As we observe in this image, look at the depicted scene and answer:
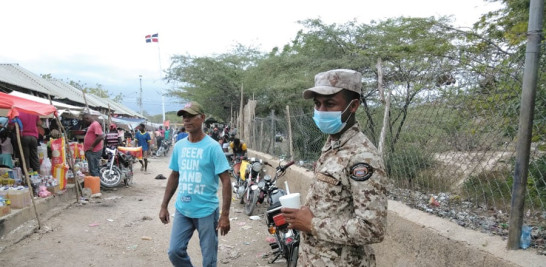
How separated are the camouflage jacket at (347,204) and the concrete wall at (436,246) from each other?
100cm

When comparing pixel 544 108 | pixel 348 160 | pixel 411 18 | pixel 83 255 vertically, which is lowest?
pixel 83 255

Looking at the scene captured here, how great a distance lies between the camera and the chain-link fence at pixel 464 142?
8.21 ft

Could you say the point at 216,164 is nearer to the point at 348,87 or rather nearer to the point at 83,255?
the point at 348,87

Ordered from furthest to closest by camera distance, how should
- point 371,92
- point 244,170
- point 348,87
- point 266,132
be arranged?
1. point 266,132
2. point 371,92
3. point 244,170
4. point 348,87

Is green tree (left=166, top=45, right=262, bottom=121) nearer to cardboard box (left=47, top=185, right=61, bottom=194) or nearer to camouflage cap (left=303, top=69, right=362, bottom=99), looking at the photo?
cardboard box (left=47, top=185, right=61, bottom=194)

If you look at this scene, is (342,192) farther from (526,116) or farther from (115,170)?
(115,170)

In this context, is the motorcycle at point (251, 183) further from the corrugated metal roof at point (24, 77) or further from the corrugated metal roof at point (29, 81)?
the corrugated metal roof at point (24, 77)

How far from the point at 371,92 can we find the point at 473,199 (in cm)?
569

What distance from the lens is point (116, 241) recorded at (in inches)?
205

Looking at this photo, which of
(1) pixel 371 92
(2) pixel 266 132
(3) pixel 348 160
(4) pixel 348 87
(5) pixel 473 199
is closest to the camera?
(3) pixel 348 160

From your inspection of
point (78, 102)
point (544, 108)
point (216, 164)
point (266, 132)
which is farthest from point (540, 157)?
point (78, 102)

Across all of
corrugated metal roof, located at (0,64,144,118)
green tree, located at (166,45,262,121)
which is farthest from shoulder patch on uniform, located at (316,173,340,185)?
green tree, located at (166,45,262,121)

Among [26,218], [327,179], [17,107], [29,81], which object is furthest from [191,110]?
[29,81]

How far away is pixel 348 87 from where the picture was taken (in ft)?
5.57
